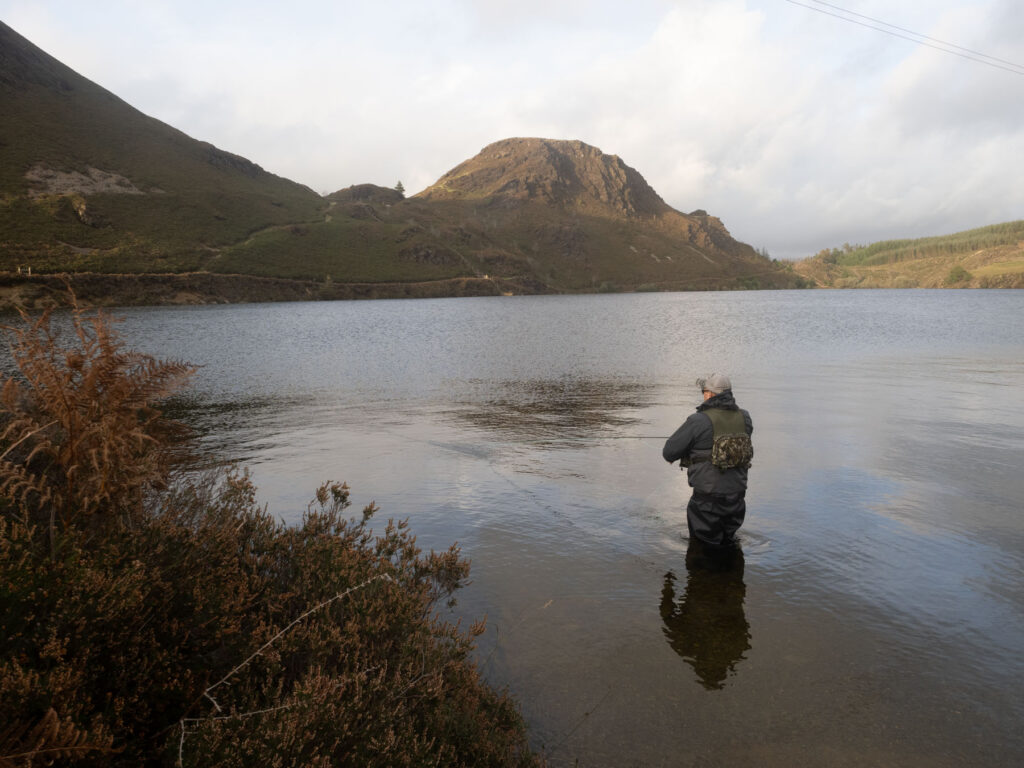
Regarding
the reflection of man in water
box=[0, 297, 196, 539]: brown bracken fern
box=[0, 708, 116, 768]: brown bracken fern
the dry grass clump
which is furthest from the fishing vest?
box=[0, 708, 116, 768]: brown bracken fern

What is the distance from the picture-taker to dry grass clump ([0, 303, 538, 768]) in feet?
8.05

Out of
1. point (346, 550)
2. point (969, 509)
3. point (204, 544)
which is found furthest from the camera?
point (969, 509)

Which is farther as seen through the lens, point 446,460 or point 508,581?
point 446,460

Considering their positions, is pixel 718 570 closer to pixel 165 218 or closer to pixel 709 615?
pixel 709 615

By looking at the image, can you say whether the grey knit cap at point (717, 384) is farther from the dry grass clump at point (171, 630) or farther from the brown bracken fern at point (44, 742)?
the brown bracken fern at point (44, 742)

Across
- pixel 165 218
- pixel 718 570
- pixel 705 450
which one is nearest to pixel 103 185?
pixel 165 218

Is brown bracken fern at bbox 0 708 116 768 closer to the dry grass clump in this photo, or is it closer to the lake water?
the dry grass clump

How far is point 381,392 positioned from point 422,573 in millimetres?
14727

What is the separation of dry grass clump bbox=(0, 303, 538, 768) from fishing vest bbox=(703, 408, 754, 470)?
327 cm

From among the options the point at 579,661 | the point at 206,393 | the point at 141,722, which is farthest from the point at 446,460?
the point at 206,393

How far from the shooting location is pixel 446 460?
36.0 feet

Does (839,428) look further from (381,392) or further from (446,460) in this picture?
(381,392)

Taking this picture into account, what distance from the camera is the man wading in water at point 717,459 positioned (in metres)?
6.36

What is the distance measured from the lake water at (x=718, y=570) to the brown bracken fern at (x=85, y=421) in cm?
289
